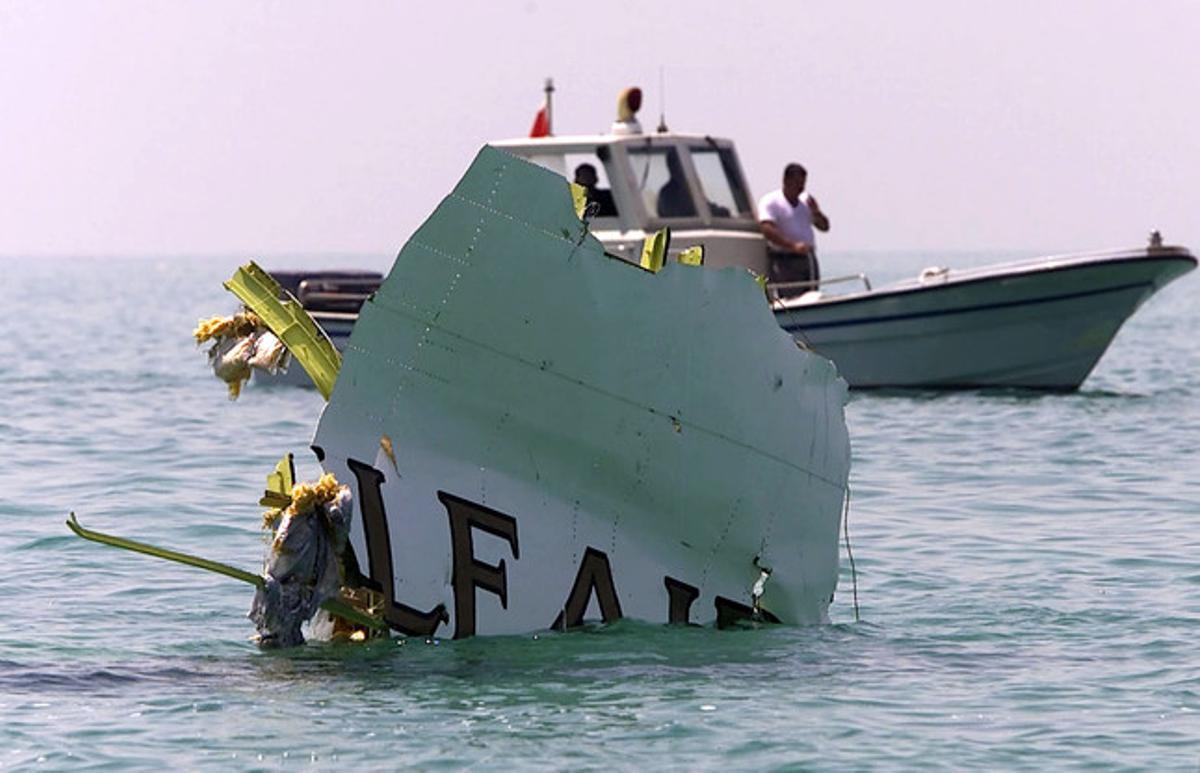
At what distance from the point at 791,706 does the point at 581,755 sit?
112 centimetres

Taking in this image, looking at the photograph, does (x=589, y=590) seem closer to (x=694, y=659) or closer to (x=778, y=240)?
(x=694, y=659)

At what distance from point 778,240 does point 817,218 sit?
54cm

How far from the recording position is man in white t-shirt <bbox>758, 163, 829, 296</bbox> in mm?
23516

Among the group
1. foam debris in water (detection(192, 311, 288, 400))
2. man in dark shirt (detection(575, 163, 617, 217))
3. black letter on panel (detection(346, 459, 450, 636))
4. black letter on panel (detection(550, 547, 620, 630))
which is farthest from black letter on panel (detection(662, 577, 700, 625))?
man in dark shirt (detection(575, 163, 617, 217))

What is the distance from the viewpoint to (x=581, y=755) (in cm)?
842

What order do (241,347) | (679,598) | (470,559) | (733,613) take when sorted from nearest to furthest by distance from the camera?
1. (470,559)
2. (679,598)
3. (733,613)
4. (241,347)

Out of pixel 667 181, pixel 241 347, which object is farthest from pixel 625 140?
pixel 241 347

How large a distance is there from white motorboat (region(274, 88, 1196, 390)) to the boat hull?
1 centimetres

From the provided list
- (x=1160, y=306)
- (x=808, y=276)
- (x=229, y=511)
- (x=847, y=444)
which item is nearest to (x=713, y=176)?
(x=808, y=276)

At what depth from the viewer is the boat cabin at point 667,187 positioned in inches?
924

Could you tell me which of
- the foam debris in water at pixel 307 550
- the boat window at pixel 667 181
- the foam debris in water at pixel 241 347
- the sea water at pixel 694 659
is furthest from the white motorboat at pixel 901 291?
the foam debris in water at pixel 307 550

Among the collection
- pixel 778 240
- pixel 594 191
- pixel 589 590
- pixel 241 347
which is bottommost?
pixel 589 590

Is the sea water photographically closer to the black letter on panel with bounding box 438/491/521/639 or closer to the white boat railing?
the black letter on panel with bounding box 438/491/521/639

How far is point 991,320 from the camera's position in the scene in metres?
24.1
